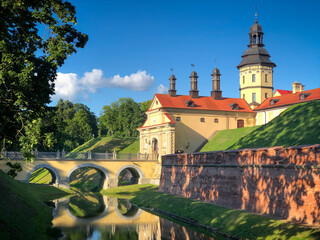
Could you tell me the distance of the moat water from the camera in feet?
73.4

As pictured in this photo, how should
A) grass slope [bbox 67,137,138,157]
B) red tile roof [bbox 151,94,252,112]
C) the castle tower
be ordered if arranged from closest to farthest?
red tile roof [bbox 151,94,252,112] < the castle tower < grass slope [bbox 67,137,138,157]

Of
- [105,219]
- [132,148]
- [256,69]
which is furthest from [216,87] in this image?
[105,219]

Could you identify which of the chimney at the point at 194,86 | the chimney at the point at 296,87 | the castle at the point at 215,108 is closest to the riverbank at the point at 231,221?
the castle at the point at 215,108

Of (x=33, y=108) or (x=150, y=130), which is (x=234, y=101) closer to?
(x=150, y=130)

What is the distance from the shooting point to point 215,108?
2096 inches

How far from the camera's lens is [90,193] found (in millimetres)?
47188

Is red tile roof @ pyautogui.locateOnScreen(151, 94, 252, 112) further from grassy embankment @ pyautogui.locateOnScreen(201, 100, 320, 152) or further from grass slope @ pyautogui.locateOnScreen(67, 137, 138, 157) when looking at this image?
grass slope @ pyautogui.locateOnScreen(67, 137, 138, 157)

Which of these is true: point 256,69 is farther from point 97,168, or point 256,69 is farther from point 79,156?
point 79,156

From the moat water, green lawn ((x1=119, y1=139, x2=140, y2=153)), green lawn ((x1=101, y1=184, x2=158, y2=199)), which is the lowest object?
the moat water

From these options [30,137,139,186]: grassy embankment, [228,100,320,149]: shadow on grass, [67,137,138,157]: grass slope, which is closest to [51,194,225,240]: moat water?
[228,100,320,149]: shadow on grass

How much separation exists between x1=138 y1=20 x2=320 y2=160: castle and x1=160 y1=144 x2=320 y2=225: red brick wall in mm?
17951

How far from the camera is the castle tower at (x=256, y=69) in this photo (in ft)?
183

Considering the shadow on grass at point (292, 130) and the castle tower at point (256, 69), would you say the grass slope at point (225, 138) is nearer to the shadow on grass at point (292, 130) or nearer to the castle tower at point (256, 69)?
the shadow on grass at point (292, 130)

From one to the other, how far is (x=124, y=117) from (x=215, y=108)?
38378mm
